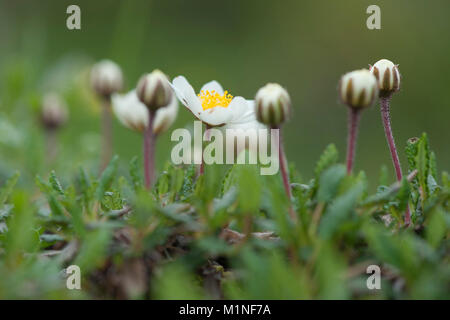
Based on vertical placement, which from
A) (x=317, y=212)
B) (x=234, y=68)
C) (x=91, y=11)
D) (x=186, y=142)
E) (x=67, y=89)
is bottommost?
(x=317, y=212)

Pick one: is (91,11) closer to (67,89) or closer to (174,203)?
(67,89)

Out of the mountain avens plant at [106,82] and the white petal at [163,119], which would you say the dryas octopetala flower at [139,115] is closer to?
the white petal at [163,119]

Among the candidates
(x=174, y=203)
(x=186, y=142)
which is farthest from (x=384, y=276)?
(x=186, y=142)

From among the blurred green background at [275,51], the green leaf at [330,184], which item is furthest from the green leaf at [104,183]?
the blurred green background at [275,51]

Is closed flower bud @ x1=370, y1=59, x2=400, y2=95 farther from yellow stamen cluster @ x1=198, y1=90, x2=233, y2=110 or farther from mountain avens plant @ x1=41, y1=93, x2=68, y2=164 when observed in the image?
mountain avens plant @ x1=41, y1=93, x2=68, y2=164

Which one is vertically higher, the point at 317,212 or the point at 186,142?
the point at 186,142

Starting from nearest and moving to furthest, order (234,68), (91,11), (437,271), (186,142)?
(437,271) < (186,142) < (234,68) < (91,11)

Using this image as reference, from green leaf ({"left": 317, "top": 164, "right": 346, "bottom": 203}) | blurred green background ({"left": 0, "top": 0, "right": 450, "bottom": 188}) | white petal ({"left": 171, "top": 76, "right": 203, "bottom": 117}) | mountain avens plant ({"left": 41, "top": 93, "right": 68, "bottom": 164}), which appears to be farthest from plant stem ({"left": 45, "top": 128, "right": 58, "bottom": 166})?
green leaf ({"left": 317, "top": 164, "right": 346, "bottom": 203})
